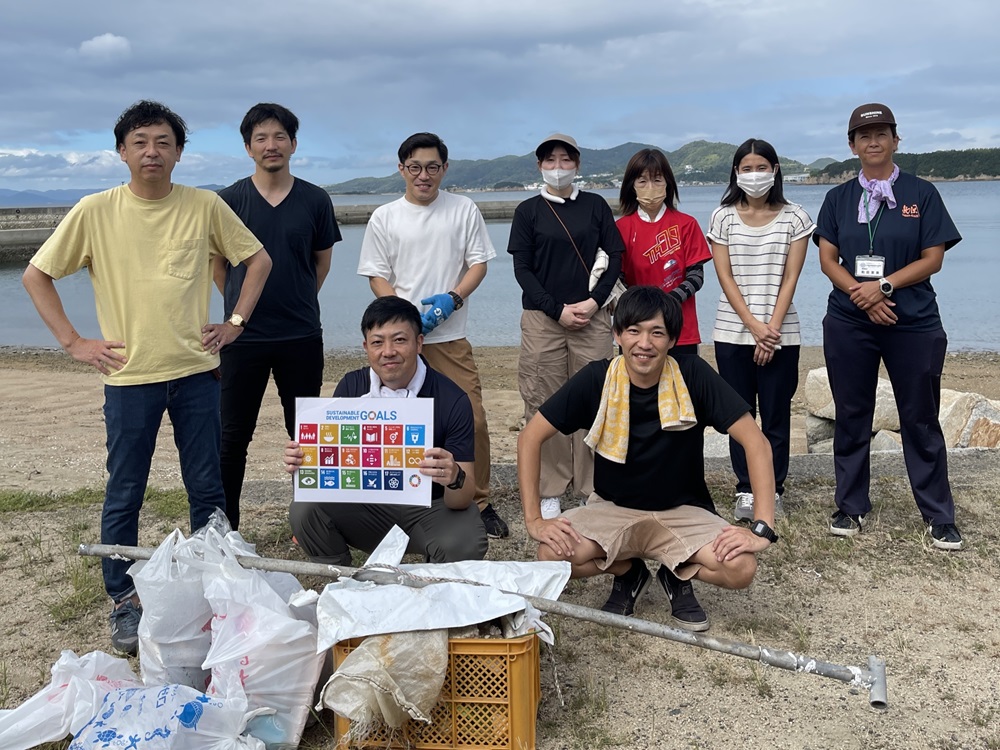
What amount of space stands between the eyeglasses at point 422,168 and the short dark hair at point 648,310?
1515mm

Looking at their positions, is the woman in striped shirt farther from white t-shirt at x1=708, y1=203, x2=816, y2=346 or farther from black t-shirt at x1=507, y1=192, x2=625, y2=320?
black t-shirt at x1=507, y1=192, x2=625, y2=320

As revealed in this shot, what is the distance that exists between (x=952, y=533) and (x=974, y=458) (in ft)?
5.48

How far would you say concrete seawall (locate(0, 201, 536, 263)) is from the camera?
38531 millimetres

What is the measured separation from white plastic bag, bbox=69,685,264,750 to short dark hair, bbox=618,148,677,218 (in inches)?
132

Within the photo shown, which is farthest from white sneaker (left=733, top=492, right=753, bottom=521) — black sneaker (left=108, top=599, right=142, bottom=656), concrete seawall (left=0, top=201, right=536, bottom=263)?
concrete seawall (left=0, top=201, right=536, bottom=263)

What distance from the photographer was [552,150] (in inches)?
195

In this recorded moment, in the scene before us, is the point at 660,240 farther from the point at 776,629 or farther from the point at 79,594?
the point at 79,594

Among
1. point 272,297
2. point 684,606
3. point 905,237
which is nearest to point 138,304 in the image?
point 272,297

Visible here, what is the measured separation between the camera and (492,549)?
4719 mm

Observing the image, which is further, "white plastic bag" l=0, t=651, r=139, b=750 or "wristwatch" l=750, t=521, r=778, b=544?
"wristwatch" l=750, t=521, r=778, b=544

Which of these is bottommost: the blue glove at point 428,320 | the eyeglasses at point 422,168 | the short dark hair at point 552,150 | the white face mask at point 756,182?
the blue glove at point 428,320

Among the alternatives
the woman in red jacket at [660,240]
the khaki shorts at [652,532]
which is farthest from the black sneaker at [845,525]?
the khaki shorts at [652,532]

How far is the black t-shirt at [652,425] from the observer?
3.68 meters

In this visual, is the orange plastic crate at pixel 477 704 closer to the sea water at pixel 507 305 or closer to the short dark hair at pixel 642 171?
the short dark hair at pixel 642 171
